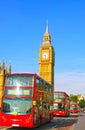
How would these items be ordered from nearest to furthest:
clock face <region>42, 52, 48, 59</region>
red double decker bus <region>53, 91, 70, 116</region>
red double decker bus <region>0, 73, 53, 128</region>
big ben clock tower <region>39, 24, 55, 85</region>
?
red double decker bus <region>0, 73, 53, 128</region> < red double decker bus <region>53, 91, 70, 116</region> < big ben clock tower <region>39, 24, 55, 85</region> < clock face <region>42, 52, 48, 59</region>

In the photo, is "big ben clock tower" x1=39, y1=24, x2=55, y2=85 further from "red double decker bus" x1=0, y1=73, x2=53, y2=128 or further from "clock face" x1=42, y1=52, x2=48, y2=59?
"red double decker bus" x1=0, y1=73, x2=53, y2=128

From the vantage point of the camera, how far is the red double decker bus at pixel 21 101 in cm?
1836

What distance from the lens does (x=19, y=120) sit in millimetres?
18328

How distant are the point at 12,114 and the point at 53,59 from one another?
318 ft

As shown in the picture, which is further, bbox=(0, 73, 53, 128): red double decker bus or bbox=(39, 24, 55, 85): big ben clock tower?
bbox=(39, 24, 55, 85): big ben clock tower

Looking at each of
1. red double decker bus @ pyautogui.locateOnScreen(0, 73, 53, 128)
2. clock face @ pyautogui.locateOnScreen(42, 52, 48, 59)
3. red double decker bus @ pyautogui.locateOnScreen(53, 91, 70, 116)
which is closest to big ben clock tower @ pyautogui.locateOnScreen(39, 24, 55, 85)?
clock face @ pyautogui.locateOnScreen(42, 52, 48, 59)

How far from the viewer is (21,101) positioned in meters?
18.6

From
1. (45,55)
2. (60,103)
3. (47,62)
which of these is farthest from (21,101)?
(45,55)

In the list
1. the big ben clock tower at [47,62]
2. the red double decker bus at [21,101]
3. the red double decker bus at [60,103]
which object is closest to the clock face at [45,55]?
the big ben clock tower at [47,62]

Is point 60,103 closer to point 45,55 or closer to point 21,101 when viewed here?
point 21,101

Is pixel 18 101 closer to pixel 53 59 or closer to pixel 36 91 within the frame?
pixel 36 91

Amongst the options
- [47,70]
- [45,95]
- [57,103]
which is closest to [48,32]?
[47,70]

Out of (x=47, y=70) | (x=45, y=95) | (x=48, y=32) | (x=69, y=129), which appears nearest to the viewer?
(x=69, y=129)

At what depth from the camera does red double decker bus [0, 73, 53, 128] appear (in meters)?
18.4
